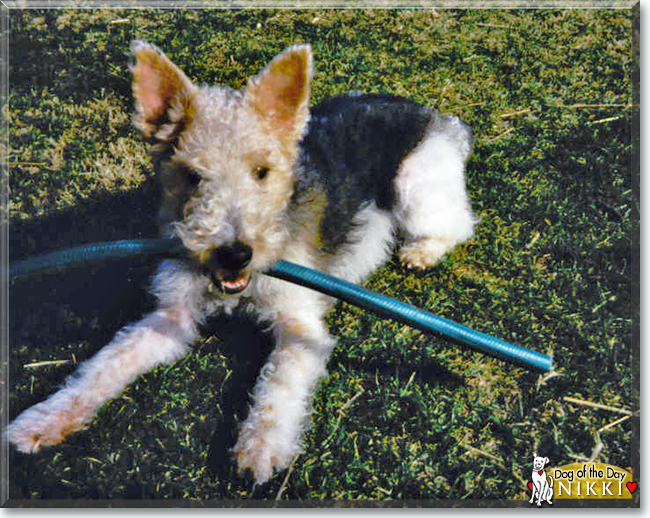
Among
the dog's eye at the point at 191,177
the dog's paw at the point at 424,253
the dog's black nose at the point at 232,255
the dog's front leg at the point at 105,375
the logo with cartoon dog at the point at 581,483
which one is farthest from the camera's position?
the dog's paw at the point at 424,253

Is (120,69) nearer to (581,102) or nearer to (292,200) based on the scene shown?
(292,200)

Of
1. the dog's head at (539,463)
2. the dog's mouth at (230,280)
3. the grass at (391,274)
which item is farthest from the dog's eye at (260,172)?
the dog's head at (539,463)

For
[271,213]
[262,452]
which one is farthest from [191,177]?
[262,452]

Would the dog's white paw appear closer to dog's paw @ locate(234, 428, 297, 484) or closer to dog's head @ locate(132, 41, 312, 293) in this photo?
dog's paw @ locate(234, 428, 297, 484)

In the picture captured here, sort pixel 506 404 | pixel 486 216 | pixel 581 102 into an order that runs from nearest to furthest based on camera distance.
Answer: pixel 506 404
pixel 486 216
pixel 581 102

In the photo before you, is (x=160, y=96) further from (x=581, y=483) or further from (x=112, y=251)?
(x=581, y=483)

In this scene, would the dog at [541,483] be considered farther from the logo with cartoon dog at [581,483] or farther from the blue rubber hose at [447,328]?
the blue rubber hose at [447,328]

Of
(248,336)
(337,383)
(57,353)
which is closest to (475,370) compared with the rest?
(337,383)
